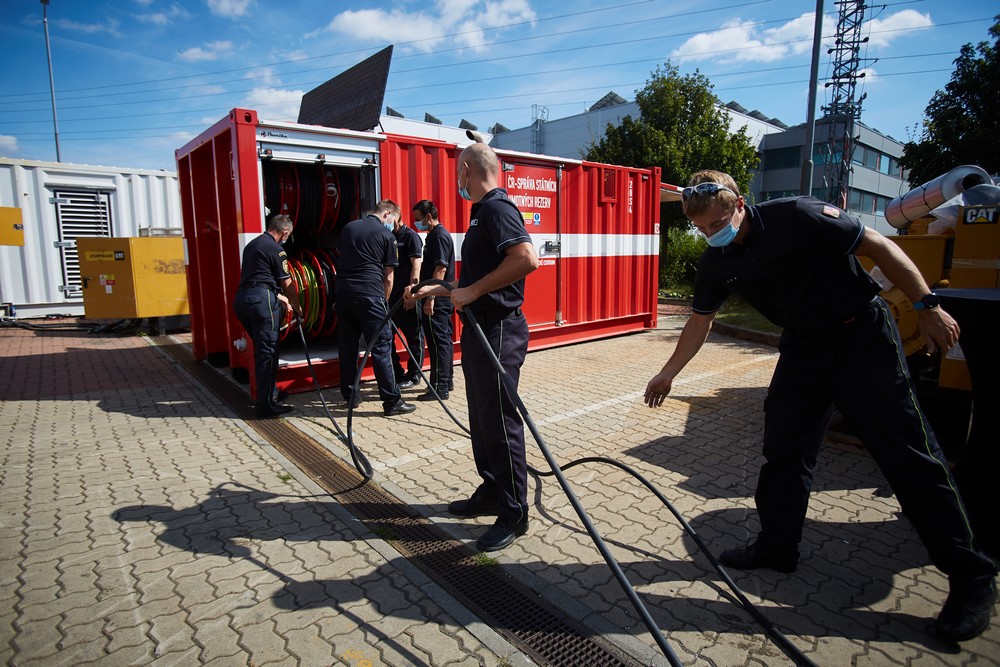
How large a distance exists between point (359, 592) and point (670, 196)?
466 inches

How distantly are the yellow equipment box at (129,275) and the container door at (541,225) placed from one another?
6069mm

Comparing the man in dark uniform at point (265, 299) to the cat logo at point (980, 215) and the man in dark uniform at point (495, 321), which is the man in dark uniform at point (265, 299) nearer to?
the man in dark uniform at point (495, 321)

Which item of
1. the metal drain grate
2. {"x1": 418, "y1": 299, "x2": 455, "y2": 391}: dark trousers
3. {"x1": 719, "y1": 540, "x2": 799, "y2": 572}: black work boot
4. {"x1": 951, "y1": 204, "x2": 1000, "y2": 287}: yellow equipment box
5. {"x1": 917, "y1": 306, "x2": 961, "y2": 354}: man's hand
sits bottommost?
the metal drain grate

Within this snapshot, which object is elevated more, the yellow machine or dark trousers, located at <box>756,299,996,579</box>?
the yellow machine

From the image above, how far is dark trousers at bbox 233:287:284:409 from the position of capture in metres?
5.31

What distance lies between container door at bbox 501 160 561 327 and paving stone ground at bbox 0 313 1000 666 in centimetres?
283

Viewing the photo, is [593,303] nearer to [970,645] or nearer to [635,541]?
[635,541]

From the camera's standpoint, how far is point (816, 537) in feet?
10.4

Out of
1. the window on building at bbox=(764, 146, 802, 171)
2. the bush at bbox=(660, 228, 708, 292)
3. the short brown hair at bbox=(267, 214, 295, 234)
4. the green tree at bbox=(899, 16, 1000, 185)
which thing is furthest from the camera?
the window on building at bbox=(764, 146, 802, 171)

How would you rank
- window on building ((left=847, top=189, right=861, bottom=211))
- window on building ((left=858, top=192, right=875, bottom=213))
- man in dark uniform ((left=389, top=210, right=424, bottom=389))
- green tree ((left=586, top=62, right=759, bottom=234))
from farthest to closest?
window on building ((left=858, top=192, right=875, bottom=213)) → window on building ((left=847, top=189, right=861, bottom=211)) → green tree ((left=586, top=62, right=759, bottom=234)) → man in dark uniform ((left=389, top=210, right=424, bottom=389))

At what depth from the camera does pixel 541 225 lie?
8.05 m

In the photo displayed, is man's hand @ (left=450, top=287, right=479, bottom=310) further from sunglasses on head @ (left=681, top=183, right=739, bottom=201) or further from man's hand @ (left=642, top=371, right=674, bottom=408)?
sunglasses on head @ (left=681, top=183, right=739, bottom=201)

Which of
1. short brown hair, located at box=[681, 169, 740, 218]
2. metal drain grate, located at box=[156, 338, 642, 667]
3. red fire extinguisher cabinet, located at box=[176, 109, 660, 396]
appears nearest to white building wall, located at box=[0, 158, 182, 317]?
red fire extinguisher cabinet, located at box=[176, 109, 660, 396]

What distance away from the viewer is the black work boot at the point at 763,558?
284 centimetres
